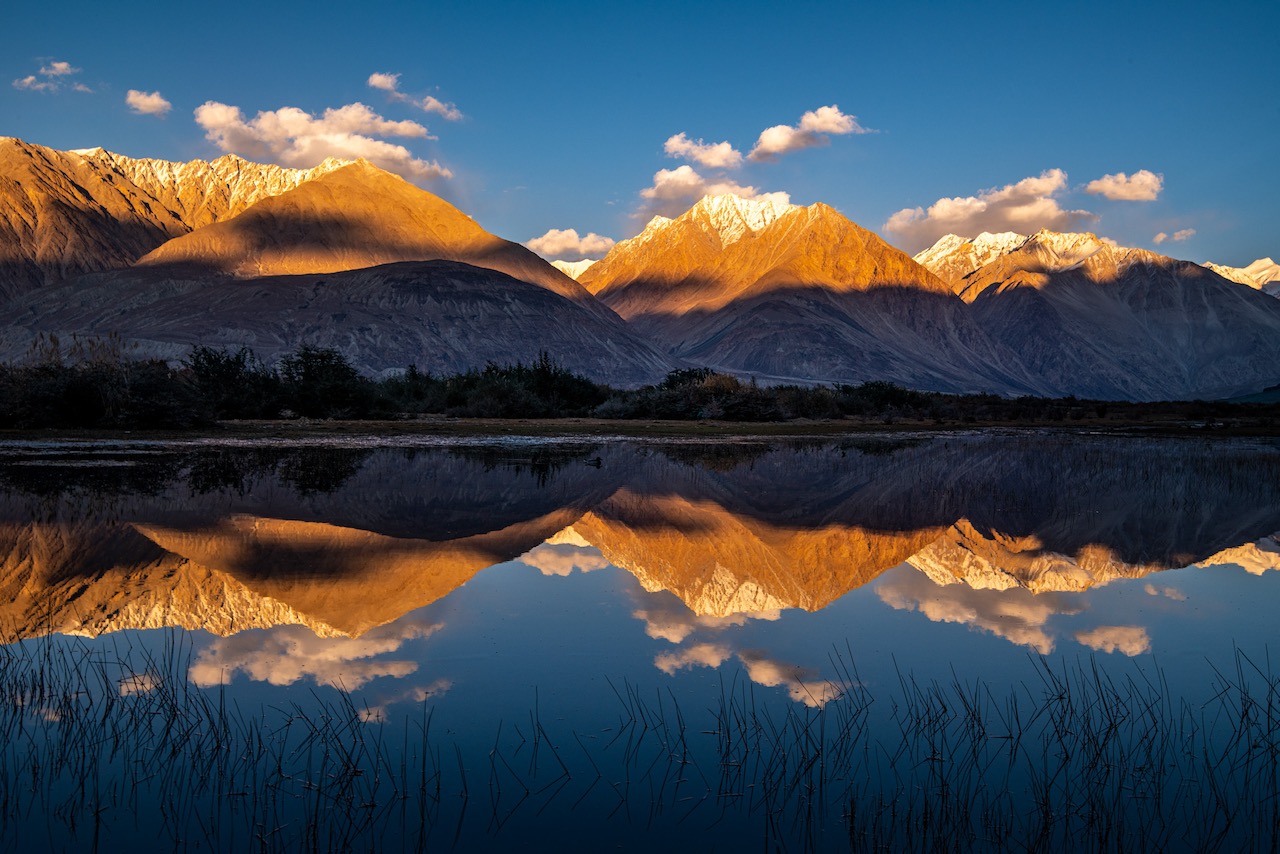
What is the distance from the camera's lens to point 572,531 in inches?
632

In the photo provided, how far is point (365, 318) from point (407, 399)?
69.0m

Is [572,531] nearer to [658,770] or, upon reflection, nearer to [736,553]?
[736,553]

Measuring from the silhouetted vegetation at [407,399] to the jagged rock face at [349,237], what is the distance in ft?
323

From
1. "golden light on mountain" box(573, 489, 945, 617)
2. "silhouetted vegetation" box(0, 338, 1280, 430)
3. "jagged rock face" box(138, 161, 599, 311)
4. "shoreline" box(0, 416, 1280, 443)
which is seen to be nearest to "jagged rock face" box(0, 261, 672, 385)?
"jagged rock face" box(138, 161, 599, 311)

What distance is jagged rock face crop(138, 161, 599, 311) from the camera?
151m

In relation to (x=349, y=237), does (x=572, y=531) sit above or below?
below

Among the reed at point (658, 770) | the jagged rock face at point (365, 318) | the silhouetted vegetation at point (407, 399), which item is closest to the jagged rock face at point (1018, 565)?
the reed at point (658, 770)

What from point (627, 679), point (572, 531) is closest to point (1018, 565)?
point (572, 531)

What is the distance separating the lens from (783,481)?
24000 millimetres

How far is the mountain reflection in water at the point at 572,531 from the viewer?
10766mm

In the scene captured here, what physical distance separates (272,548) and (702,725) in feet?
28.1

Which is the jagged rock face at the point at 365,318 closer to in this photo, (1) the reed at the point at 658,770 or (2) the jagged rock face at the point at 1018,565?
(2) the jagged rock face at the point at 1018,565

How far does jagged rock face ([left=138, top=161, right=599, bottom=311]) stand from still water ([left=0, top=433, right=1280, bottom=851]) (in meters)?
142

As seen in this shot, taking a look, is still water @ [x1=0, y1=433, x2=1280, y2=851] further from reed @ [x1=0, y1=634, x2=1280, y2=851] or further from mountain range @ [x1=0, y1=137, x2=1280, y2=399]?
mountain range @ [x1=0, y1=137, x2=1280, y2=399]
